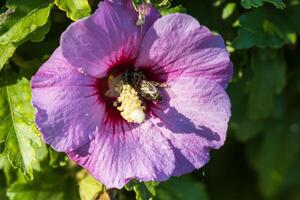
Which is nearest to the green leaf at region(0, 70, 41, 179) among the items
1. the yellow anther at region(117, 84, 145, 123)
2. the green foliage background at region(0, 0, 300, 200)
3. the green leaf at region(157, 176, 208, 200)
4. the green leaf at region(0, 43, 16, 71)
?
the green foliage background at region(0, 0, 300, 200)

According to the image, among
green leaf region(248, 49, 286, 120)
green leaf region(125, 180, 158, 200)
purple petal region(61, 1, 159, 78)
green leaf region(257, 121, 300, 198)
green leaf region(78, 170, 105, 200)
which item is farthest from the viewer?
green leaf region(257, 121, 300, 198)

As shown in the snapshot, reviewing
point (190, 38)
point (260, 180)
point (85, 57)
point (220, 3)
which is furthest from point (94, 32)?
point (260, 180)

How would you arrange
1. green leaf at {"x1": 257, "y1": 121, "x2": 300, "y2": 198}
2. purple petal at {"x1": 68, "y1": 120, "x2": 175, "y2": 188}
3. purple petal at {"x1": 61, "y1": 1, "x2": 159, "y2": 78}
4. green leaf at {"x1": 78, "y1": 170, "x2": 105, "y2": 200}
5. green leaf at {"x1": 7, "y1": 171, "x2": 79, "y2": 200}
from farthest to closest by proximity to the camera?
green leaf at {"x1": 257, "y1": 121, "x2": 300, "y2": 198} → green leaf at {"x1": 7, "y1": 171, "x2": 79, "y2": 200} → green leaf at {"x1": 78, "y1": 170, "x2": 105, "y2": 200} → purple petal at {"x1": 68, "y1": 120, "x2": 175, "y2": 188} → purple petal at {"x1": 61, "y1": 1, "x2": 159, "y2": 78}

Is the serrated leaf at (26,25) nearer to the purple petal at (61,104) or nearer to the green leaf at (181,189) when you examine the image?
the purple petal at (61,104)

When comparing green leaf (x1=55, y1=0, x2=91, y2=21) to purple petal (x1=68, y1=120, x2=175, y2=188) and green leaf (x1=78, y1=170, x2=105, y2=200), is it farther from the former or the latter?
green leaf (x1=78, y1=170, x2=105, y2=200)

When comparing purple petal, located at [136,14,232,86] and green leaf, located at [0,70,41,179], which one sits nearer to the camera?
purple petal, located at [136,14,232,86]

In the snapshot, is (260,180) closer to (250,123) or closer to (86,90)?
(250,123)

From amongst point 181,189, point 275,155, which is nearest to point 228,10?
point 181,189

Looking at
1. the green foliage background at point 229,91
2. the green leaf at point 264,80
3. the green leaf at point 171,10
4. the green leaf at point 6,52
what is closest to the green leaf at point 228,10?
the green foliage background at point 229,91

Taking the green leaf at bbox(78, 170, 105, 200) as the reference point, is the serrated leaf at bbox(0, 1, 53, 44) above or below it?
above
